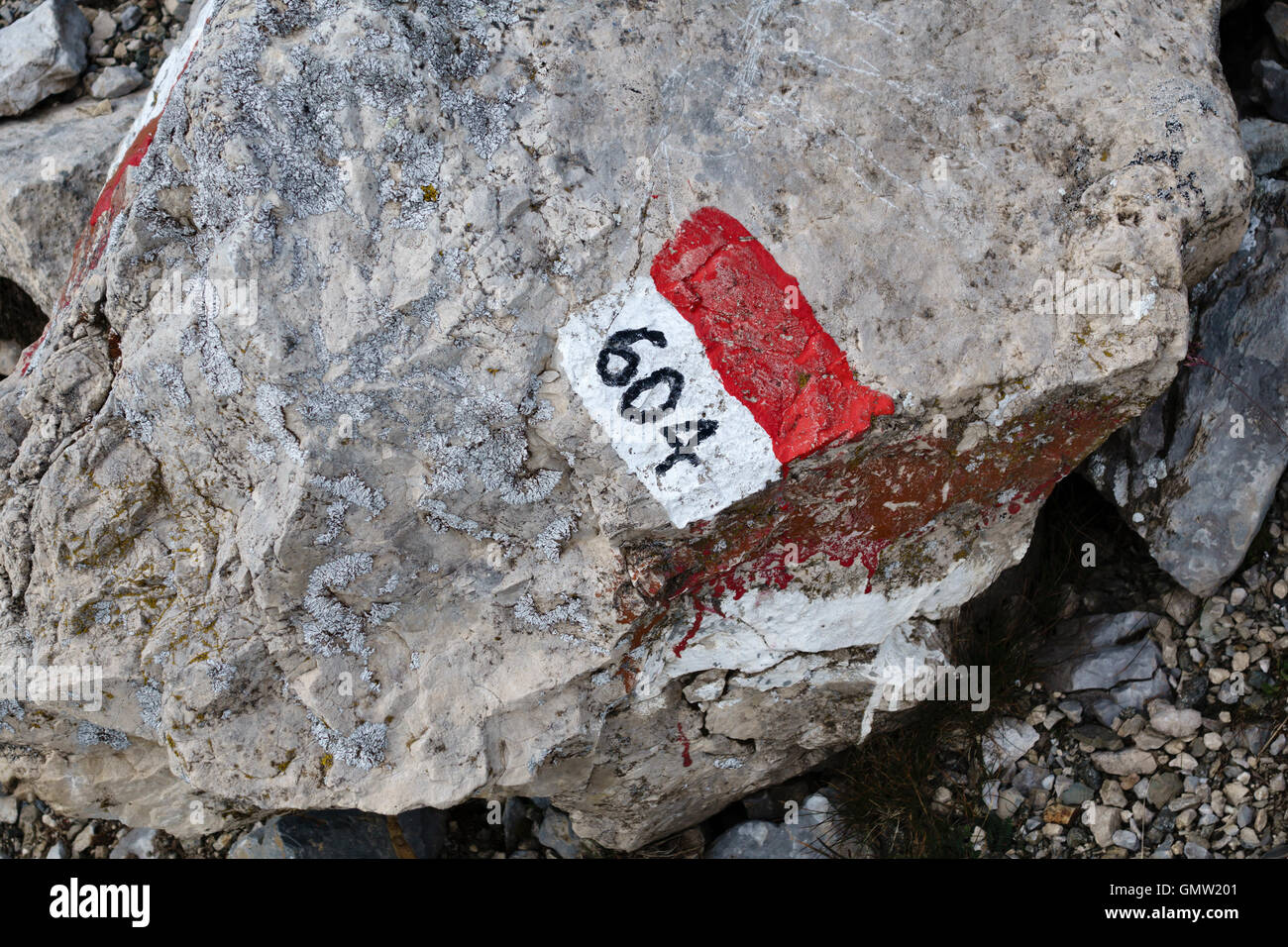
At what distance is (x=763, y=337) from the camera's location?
2.72 meters

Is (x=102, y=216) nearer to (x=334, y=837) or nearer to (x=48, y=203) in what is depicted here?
(x=48, y=203)

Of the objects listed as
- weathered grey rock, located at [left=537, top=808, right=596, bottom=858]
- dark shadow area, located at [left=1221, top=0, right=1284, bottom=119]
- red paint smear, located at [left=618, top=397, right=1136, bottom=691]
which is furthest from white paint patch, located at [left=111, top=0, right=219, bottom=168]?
dark shadow area, located at [left=1221, top=0, right=1284, bottom=119]

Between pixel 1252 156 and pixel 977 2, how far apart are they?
148cm

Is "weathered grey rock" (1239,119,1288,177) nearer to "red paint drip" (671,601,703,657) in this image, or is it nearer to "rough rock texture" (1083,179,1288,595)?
"rough rock texture" (1083,179,1288,595)

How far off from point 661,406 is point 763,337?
32 cm

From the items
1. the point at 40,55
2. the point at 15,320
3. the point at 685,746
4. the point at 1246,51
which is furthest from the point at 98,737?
the point at 1246,51

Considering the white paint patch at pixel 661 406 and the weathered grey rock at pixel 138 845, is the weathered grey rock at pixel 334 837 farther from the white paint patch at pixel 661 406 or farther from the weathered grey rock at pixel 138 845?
the white paint patch at pixel 661 406

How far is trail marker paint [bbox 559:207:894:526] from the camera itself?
270 cm

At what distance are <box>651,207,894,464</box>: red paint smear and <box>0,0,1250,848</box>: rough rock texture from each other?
0.05 metres

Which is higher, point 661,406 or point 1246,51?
point 1246,51

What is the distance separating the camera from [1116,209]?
279 cm

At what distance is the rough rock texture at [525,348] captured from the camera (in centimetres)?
270

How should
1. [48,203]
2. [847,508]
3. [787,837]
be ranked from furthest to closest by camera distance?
[48,203] → [787,837] → [847,508]

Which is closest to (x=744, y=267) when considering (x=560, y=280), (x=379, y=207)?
(x=560, y=280)
